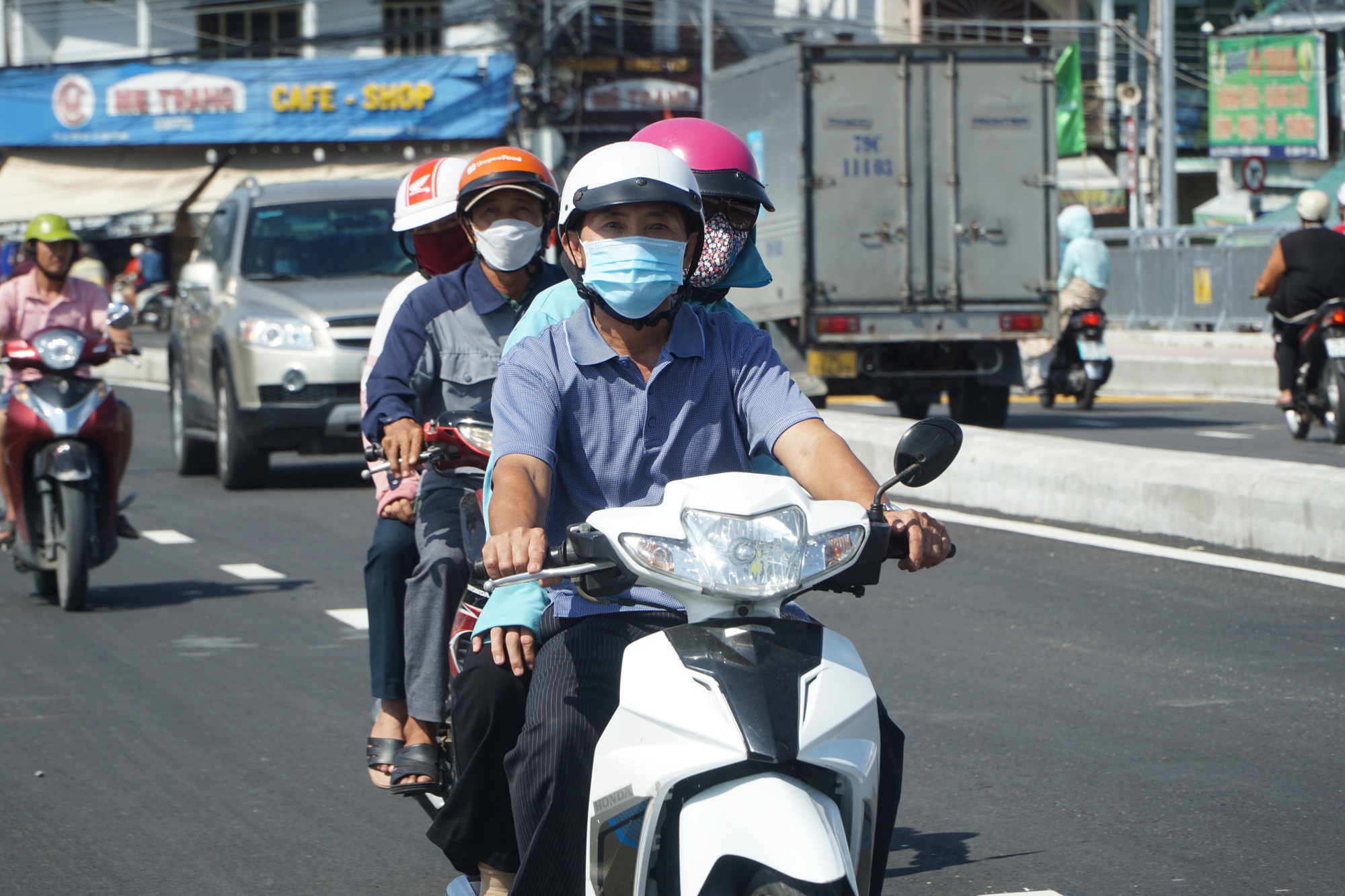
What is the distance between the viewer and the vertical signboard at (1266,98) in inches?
1550

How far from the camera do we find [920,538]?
3.16m

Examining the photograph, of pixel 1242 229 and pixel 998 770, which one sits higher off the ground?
pixel 1242 229

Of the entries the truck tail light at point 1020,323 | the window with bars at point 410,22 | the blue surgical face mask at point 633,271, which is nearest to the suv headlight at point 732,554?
the blue surgical face mask at point 633,271

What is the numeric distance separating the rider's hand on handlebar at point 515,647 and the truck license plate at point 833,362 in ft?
42.6

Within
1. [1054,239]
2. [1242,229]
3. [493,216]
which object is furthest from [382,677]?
[1242,229]

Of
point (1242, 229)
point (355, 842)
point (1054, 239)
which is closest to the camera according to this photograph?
point (355, 842)

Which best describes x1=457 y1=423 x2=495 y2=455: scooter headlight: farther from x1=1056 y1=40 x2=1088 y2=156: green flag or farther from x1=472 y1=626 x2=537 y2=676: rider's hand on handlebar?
x1=1056 y1=40 x2=1088 y2=156: green flag

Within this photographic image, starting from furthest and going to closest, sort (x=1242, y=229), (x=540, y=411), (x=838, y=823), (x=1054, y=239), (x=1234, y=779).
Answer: (x=1242, y=229), (x=1054, y=239), (x=1234, y=779), (x=540, y=411), (x=838, y=823)

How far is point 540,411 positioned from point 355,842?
6.16 feet

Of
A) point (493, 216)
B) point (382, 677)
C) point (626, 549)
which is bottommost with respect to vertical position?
point (382, 677)

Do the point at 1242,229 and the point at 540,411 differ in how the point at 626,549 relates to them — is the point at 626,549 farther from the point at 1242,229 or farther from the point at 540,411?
the point at 1242,229

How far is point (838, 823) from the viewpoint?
9.50ft

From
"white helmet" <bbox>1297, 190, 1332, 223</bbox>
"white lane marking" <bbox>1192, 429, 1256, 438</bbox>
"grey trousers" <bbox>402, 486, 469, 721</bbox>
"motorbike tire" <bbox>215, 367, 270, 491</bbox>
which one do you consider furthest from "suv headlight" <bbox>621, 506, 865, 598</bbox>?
"white lane marking" <bbox>1192, 429, 1256, 438</bbox>

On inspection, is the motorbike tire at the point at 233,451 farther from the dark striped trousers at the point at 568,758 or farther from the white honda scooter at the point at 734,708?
the white honda scooter at the point at 734,708
